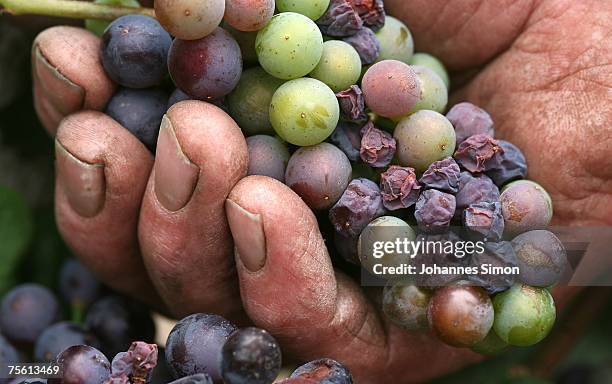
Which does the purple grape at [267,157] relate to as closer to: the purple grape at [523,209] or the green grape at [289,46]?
the green grape at [289,46]

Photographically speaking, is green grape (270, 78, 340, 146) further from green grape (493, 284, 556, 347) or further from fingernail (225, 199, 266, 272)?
green grape (493, 284, 556, 347)

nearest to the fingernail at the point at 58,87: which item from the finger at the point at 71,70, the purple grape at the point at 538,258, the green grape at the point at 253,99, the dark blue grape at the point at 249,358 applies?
the finger at the point at 71,70

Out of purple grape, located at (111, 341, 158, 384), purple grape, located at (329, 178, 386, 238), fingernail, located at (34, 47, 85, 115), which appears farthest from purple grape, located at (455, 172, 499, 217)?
fingernail, located at (34, 47, 85, 115)

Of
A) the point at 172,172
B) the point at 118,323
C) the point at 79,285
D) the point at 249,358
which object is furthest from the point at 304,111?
the point at 79,285

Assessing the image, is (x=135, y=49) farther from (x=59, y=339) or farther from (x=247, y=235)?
(x=59, y=339)

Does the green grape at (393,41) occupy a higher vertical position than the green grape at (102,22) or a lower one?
higher

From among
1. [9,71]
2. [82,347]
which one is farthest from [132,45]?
[9,71]
